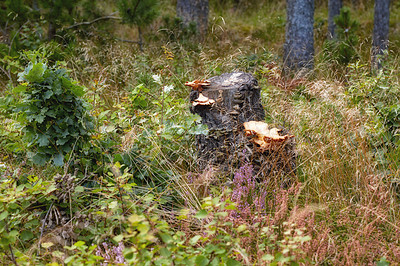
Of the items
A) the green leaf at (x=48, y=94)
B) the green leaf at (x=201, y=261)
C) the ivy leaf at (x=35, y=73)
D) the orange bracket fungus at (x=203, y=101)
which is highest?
the ivy leaf at (x=35, y=73)

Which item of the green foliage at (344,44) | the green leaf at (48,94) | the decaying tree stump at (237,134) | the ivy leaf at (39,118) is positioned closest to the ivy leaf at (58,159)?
the ivy leaf at (39,118)

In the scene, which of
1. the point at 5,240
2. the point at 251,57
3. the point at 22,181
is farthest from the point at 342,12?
the point at 5,240

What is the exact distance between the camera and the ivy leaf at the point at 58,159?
2711mm

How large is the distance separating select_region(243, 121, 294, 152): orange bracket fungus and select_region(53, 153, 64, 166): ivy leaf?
134 centimetres

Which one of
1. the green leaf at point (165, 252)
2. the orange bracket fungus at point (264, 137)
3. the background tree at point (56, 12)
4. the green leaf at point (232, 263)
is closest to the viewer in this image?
the green leaf at point (165, 252)

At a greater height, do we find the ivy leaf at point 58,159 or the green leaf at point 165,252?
the green leaf at point 165,252

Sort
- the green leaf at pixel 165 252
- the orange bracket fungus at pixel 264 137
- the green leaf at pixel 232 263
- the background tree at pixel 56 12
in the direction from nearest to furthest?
the green leaf at pixel 165 252
the green leaf at pixel 232 263
the orange bracket fungus at pixel 264 137
the background tree at pixel 56 12

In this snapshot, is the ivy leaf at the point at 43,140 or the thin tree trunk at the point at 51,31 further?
the thin tree trunk at the point at 51,31

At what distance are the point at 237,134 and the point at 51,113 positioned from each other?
4.44ft

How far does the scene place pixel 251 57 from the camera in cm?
534

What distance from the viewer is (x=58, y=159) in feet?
8.96

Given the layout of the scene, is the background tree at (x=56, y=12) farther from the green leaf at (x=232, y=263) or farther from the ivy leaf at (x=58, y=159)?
the green leaf at (x=232, y=263)

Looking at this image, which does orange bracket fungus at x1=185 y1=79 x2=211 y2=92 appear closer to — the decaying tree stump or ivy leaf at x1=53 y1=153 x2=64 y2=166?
the decaying tree stump

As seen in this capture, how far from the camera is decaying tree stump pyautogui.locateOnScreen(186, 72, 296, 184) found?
2.82 meters
